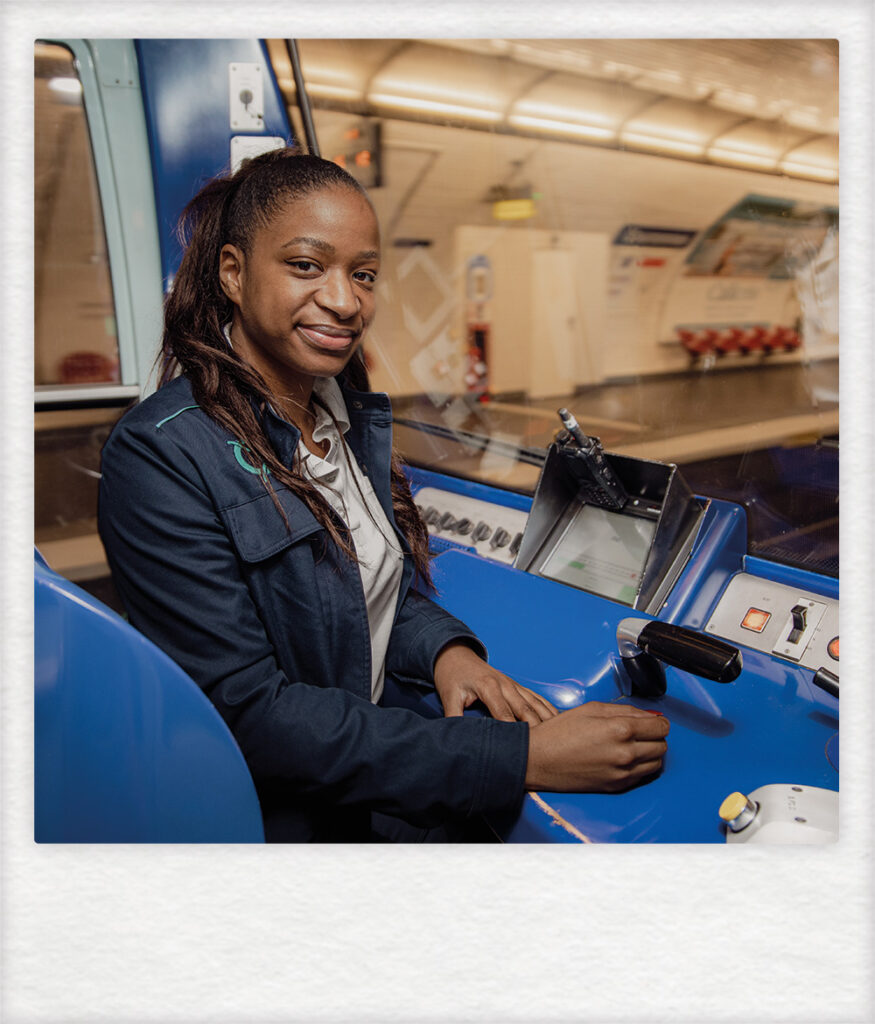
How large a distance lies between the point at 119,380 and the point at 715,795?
1.82m

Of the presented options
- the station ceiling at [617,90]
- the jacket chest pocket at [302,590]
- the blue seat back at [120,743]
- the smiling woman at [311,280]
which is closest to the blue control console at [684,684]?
the jacket chest pocket at [302,590]

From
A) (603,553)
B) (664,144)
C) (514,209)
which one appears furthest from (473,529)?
(514,209)

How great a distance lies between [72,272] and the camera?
2205 millimetres

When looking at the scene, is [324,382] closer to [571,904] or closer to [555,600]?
[555,600]

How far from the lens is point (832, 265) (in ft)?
4.91

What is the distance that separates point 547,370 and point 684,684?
62.0 inches

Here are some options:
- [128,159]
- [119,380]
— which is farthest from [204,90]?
[119,380]

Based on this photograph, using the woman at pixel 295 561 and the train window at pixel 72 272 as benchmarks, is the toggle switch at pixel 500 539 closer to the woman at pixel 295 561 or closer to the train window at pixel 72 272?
the woman at pixel 295 561

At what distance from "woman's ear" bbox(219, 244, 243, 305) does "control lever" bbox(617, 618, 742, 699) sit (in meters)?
0.76

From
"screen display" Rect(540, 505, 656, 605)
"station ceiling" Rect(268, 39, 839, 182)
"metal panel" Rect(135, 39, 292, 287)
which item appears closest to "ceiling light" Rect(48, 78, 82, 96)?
"metal panel" Rect(135, 39, 292, 287)

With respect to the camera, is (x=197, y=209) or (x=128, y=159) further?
(x=128, y=159)

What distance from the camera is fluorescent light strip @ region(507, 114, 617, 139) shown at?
7.45 ft

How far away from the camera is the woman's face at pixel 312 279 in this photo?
1076mm

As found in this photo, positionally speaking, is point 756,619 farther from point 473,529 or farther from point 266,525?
point 266,525
